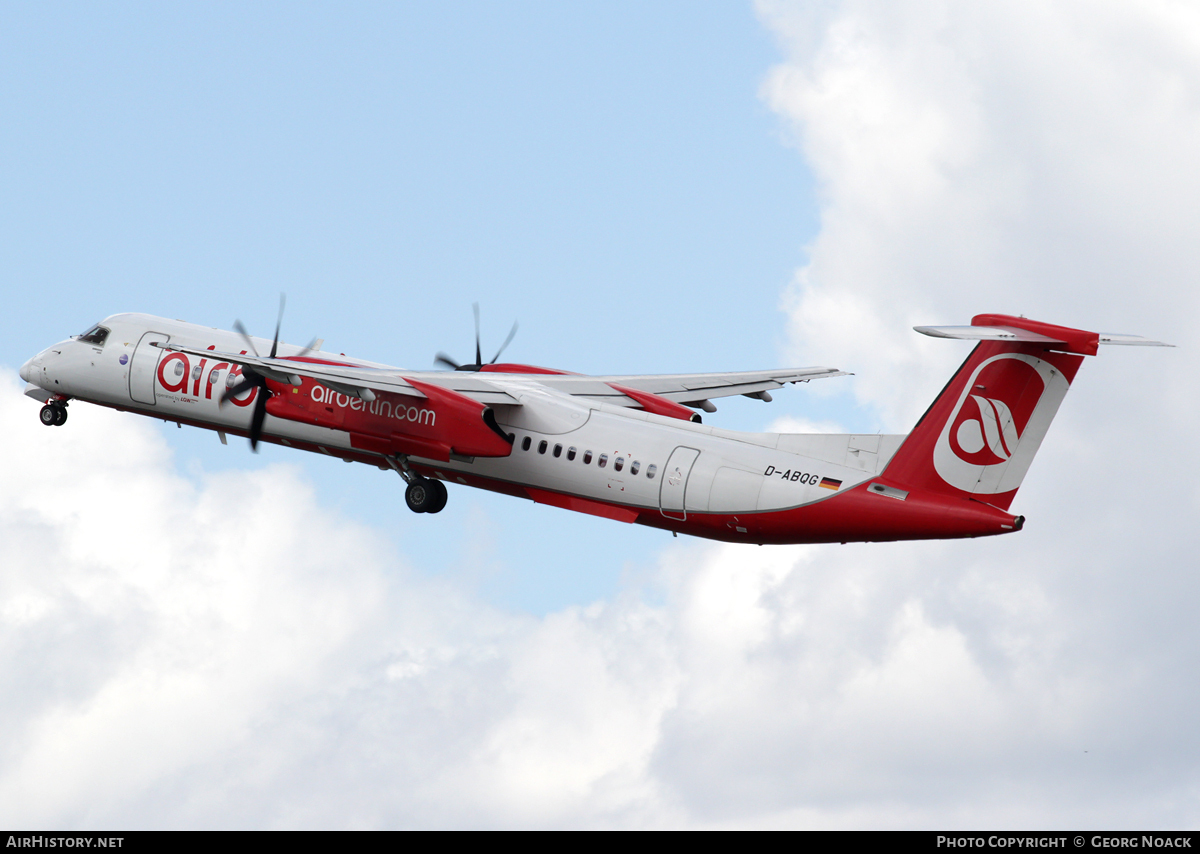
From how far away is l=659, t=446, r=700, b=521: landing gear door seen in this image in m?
28.6

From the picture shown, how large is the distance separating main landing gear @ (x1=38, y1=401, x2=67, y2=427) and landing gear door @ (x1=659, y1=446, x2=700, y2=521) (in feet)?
51.9

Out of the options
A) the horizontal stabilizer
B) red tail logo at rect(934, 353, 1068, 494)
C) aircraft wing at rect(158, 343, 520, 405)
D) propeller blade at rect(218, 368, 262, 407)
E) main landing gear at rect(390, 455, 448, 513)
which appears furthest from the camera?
propeller blade at rect(218, 368, 262, 407)

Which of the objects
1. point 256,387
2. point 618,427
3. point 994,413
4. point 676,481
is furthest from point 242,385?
point 994,413

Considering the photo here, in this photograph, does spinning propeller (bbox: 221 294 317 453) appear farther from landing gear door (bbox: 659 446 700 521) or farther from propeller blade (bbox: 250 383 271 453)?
landing gear door (bbox: 659 446 700 521)

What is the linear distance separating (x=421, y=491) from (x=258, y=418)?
3.88 metres

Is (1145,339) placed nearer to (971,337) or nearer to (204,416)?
(971,337)

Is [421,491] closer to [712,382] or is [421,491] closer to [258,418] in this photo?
[258,418]

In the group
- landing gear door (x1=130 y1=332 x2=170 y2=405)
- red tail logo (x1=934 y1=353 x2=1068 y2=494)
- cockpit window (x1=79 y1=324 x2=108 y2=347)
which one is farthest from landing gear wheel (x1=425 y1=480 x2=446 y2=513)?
red tail logo (x1=934 y1=353 x2=1068 y2=494)

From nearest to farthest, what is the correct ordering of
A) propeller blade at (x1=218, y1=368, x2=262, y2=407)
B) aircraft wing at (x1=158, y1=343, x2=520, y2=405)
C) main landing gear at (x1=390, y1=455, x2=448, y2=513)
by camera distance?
aircraft wing at (x1=158, y1=343, x2=520, y2=405), main landing gear at (x1=390, y1=455, x2=448, y2=513), propeller blade at (x1=218, y1=368, x2=262, y2=407)

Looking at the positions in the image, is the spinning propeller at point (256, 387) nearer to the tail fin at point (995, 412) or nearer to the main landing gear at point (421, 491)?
the main landing gear at point (421, 491)

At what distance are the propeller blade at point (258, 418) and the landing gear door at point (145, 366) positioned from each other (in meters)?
3.06

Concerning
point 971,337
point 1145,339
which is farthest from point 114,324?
point 1145,339

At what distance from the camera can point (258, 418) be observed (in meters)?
32.3

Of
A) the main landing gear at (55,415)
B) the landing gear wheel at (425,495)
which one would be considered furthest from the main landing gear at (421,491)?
the main landing gear at (55,415)
